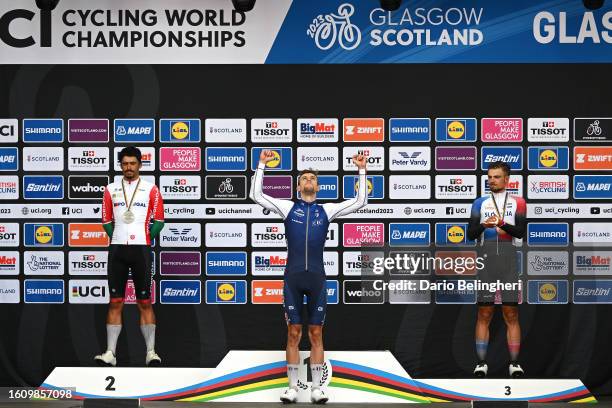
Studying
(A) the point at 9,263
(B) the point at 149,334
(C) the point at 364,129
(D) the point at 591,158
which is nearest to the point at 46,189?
(A) the point at 9,263

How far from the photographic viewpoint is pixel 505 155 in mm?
6980

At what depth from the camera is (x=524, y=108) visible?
275 inches

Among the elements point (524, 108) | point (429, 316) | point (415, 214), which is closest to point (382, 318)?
point (429, 316)

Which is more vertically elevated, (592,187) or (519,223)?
(592,187)

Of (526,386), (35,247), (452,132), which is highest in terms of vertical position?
(452,132)

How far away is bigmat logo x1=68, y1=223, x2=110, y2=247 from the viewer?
7.04m

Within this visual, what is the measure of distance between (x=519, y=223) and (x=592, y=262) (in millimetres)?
876

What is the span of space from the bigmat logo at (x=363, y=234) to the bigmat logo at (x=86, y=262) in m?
1.97

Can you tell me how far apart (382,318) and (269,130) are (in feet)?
5.83

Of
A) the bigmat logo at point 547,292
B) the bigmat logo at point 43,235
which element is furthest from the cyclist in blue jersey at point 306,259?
the bigmat logo at point 43,235

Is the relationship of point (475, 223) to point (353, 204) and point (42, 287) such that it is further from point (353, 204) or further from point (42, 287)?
point (42, 287)

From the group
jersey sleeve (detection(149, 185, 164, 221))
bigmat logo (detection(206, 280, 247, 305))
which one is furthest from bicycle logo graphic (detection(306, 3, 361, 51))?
bigmat logo (detection(206, 280, 247, 305))

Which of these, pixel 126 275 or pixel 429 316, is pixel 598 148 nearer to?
pixel 429 316

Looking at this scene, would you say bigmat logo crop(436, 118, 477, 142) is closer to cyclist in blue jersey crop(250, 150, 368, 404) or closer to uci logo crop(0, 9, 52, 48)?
cyclist in blue jersey crop(250, 150, 368, 404)
